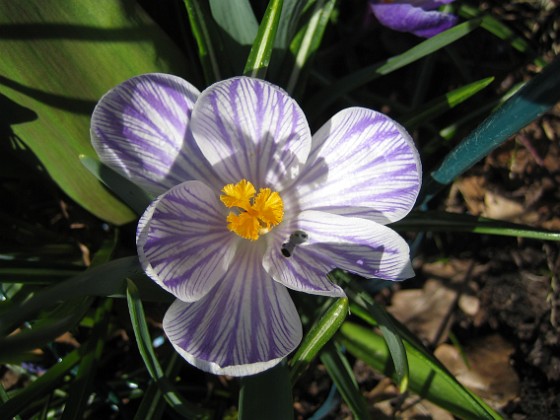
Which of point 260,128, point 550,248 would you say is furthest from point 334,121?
point 550,248

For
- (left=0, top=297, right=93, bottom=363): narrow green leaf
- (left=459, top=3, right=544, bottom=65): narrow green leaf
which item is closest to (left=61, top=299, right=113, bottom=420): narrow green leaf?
(left=0, top=297, right=93, bottom=363): narrow green leaf

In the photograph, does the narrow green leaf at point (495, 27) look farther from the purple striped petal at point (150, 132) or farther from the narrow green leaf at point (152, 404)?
the narrow green leaf at point (152, 404)

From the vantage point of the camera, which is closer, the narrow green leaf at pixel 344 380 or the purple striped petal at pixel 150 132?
the purple striped petal at pixel 150 132

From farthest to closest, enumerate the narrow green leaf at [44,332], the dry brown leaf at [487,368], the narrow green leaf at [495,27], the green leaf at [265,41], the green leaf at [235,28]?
the dry brown leaf at [487,368] → the narrow green leaf at [495,27] → the green leaf at [235,28] → the green leaf at [265,41] → the narrow green leaf at [44,332]

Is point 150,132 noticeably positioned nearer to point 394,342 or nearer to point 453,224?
point 394,342

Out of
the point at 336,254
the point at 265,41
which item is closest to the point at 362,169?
the point at 336,254

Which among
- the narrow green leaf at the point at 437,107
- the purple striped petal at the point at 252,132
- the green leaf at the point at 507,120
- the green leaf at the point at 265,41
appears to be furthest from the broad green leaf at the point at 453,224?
the green leaf at the point at 265,41

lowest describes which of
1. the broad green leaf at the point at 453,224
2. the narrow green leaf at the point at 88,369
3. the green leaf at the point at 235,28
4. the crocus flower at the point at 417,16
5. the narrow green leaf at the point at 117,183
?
the broad green leaf at the point at 453,224

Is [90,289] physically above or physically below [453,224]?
above

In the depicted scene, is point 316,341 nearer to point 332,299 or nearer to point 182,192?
point 332,299
